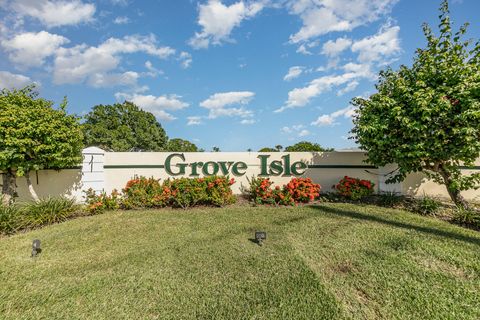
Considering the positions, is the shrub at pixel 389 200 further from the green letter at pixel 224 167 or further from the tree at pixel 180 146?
the tree at pixel 180 146

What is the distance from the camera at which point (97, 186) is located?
293 inches

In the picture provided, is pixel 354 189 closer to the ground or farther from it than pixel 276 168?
closer to the ground

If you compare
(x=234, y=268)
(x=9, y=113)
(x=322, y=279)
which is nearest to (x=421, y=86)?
(x=322, y=279)

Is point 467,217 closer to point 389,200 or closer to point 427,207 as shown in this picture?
point 427,207

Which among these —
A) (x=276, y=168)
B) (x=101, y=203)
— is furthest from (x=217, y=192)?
(x=101, y=203)

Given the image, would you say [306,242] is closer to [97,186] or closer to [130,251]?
[130,251]

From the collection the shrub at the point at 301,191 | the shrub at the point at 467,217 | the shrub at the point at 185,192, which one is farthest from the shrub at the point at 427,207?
the shrub at the point at 185,192

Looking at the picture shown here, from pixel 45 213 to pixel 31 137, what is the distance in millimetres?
1945

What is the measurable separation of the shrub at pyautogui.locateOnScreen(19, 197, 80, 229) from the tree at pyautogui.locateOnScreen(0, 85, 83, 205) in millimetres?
1005

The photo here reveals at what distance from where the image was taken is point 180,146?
114 ft

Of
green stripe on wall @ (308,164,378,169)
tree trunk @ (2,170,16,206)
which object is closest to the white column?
tree trunk @ (2,170,16,206)

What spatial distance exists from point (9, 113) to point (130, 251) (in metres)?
4.96

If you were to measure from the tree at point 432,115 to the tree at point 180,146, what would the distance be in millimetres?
29311

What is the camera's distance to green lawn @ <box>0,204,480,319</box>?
2449 millimetres
